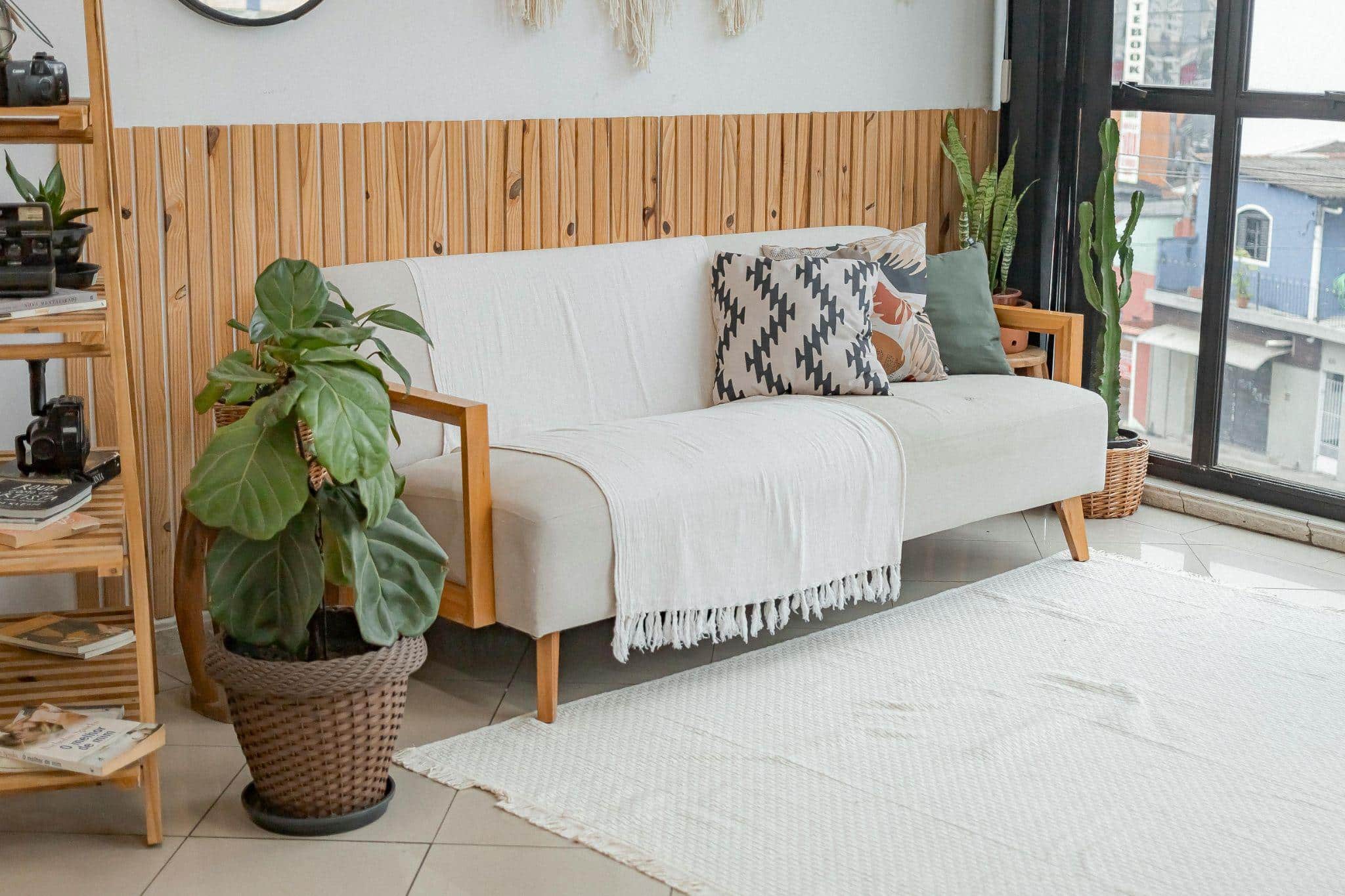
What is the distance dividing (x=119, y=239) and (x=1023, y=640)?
2211 mm

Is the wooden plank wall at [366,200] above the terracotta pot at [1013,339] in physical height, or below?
above

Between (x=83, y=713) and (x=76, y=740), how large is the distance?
4.8 inches

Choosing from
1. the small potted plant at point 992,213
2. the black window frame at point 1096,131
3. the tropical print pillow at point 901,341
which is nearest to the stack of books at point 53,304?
the tropical print pillow at point 901,341

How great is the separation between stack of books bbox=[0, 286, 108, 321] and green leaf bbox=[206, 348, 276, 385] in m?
0.21

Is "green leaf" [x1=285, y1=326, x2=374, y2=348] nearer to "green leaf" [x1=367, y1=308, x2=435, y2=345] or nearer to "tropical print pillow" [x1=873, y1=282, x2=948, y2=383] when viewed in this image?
"green leaf" [x1=367, y1=308, x2=435, y2=345]

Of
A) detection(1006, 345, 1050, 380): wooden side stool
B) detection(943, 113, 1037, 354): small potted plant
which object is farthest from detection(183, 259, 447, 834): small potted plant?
Answer: detection(943, 113, 1037, 354): small potted plant

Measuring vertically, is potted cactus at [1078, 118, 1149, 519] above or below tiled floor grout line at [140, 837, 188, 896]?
above

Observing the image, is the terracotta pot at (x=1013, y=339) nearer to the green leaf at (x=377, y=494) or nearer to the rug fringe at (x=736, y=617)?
the rug fringe at (x=736, y=617)

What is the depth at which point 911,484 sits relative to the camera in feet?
11.0

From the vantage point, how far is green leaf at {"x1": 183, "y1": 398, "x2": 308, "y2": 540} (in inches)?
89.1

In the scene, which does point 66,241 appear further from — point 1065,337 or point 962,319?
point 1065,337

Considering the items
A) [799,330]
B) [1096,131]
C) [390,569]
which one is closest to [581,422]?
[799,330]

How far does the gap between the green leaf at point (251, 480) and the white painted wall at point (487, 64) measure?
965mm

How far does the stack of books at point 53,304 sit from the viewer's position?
7.43 feet
